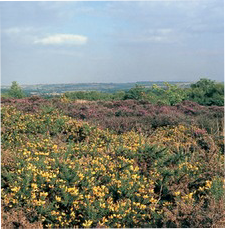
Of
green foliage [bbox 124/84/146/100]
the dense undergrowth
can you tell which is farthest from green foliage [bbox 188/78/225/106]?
the dense undergrowth

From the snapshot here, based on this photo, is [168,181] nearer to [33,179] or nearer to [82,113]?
[33,179]

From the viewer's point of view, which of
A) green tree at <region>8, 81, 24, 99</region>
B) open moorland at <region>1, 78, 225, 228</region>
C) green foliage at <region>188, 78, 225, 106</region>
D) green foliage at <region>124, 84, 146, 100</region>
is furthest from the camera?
green tree at <region>8, 81, 24, 99</region>

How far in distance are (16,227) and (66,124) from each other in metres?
4.90

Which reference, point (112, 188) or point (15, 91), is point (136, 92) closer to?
point (15, 91)

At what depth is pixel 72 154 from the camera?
20.0 feet

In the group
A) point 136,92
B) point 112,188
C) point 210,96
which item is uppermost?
point 136,92

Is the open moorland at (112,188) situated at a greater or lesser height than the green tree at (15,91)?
lesser

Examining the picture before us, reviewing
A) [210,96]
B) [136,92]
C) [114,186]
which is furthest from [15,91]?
[114,186]

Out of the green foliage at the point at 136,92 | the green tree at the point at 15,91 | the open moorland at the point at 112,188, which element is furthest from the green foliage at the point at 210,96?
the green tree at the point at 15,91

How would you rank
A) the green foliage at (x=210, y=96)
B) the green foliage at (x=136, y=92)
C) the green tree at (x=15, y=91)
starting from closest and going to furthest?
the green foliage at (x=210, y=96) < the green foliage at (x=136, y=92) < the green tree at (x=15, y=91)

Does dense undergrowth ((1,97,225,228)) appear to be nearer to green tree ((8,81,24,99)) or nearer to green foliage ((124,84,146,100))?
green foliage ((124,84,146,100))

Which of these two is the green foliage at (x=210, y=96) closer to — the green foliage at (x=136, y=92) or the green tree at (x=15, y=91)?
the green foliage at (x=136, y=92)

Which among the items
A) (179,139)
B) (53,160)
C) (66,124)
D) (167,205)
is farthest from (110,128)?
(167,205)

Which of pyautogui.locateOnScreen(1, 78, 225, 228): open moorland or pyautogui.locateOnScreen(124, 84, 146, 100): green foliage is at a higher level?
pyautogui.locateOnScreen(124, 84, 146, 100): green foliage
